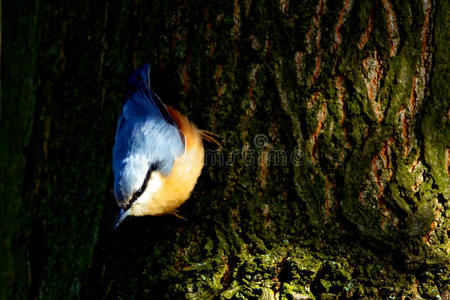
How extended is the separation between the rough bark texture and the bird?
0.12 metres

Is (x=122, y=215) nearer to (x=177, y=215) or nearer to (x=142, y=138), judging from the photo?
(x=177, y=215)

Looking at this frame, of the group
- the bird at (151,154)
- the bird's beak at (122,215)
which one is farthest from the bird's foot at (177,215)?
the bird's beak at (122,215)

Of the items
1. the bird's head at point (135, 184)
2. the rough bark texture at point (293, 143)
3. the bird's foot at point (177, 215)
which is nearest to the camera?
the rough bark texture at point (293, 143)

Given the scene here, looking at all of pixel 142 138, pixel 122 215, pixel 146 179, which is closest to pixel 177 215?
pixel 122 215

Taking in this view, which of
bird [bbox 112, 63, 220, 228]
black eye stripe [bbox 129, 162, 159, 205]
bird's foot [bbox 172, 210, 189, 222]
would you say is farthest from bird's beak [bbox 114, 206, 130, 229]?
bird's foot [bbox 172, 210, 189, 222]

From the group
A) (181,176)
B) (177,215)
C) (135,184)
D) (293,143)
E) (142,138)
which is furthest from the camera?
(142,138)

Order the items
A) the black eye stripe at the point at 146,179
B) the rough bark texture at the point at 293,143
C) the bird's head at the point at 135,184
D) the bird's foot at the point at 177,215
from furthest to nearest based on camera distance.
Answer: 1. the black eye stripe at the point at 146,179
2. the bird's head at the point at 135,184
3. the bird's foot at the point at 177,215
4. the rough bark texture at the point at 293,143

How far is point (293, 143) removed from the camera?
75.4 inches

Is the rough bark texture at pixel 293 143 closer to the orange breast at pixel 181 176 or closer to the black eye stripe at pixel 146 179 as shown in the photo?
the orange breast at pixel 181 176

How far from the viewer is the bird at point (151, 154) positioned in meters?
2.18

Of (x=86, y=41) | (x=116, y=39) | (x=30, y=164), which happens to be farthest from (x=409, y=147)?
(x=30, y=164)

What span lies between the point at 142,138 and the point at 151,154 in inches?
4.5

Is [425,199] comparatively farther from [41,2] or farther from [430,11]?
[41,2]

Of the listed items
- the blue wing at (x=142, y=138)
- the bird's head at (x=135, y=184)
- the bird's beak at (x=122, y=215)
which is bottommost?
the bird's beak at (x=122, y=215)
